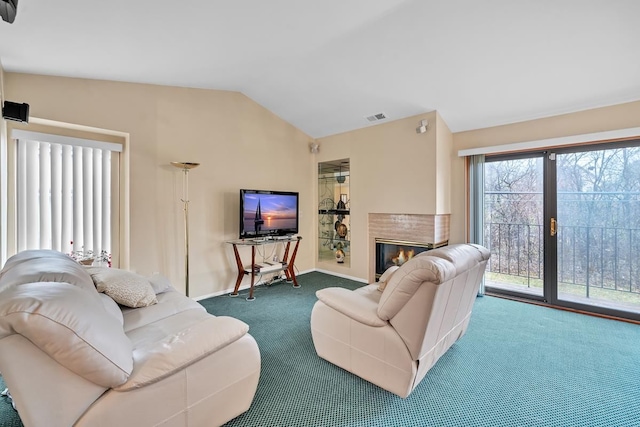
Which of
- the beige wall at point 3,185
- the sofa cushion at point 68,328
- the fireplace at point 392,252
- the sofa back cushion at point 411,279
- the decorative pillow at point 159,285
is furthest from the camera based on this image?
the fireplace at point 392,252

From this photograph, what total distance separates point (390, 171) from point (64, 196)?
13.0 ft

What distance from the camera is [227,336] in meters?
1.44

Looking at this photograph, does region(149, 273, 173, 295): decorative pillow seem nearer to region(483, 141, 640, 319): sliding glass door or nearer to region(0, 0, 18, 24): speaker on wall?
region(0, 0, 18, 24): speaker on wall

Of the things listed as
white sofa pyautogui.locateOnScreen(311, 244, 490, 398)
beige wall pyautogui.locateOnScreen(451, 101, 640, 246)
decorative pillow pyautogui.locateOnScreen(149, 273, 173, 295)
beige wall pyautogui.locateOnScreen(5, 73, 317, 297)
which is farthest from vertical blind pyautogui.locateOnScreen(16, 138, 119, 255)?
beige wall pyautogui.locateOnScreen(451, 101, 640, 246)

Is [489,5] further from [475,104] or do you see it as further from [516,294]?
[516,294]

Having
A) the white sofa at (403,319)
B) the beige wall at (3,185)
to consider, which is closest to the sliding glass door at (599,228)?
the white sofa at (403,319)

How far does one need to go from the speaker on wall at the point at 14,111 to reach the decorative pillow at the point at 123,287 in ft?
4.26

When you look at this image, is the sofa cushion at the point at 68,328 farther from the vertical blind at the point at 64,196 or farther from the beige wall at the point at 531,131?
the beige wall at the point at 531,131

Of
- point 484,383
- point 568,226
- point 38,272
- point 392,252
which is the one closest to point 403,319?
point 484,383

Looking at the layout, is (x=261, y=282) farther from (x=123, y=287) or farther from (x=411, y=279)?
(x=411, y=279)

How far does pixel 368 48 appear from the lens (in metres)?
2.76

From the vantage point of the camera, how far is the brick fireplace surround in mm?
3771

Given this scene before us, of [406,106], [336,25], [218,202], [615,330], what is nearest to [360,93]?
[406,106]

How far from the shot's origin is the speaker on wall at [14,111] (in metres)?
2.08
